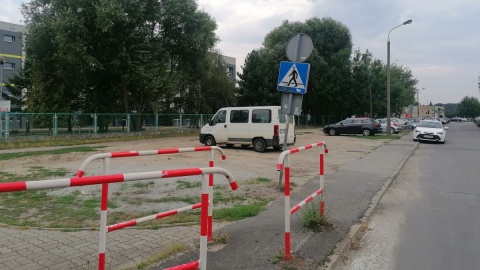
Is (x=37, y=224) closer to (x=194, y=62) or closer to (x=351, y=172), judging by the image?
(x=351, y=172)

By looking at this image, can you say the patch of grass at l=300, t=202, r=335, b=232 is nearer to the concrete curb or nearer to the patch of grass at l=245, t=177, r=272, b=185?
the concrete curb

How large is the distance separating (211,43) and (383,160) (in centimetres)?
2005

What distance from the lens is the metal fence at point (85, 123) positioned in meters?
20.5

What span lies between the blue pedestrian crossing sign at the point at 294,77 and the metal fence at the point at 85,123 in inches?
711

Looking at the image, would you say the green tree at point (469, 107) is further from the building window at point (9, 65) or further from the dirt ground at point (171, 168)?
the dirt ground at point (171, 168)

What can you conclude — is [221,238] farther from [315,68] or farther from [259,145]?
[315,68]

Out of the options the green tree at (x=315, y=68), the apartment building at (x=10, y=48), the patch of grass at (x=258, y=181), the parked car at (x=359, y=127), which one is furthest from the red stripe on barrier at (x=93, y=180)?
the apartment building at (x=10, y=48)

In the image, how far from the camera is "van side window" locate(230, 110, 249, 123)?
57.3ft

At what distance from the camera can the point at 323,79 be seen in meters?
45.4

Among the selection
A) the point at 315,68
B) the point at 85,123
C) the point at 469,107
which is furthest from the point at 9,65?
the point at 469,107

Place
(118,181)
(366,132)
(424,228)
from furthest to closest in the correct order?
(366,132)
(424,228)
(118,181)

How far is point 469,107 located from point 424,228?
159 meters

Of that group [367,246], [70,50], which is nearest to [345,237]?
[367,246]

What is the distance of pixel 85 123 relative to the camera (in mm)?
23734
